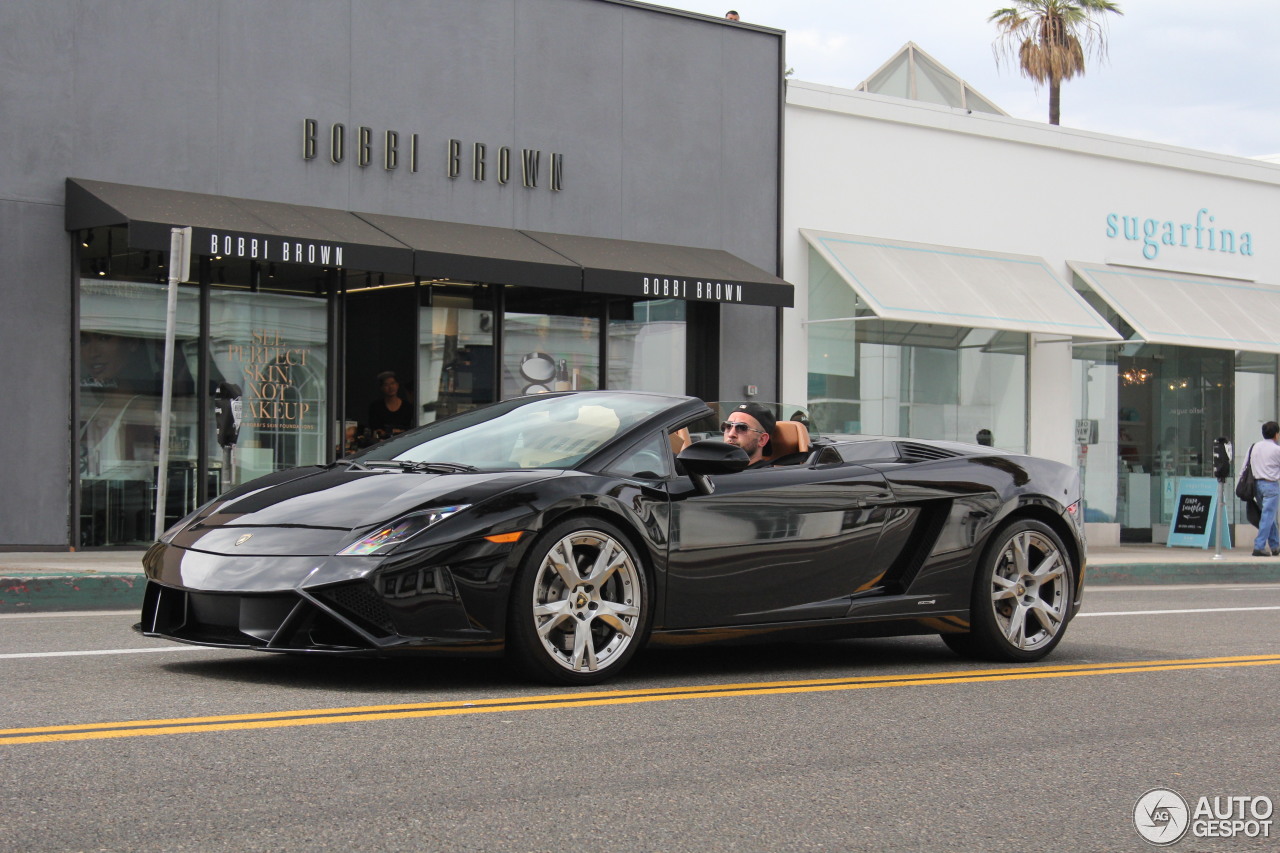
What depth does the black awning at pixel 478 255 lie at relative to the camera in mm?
16062

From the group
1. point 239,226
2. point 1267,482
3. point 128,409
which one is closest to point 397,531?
point 239,226

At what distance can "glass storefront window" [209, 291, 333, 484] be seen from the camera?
16.0m

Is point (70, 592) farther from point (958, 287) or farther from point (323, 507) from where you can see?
point (958, 287)

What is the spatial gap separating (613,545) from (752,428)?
1.38 metres

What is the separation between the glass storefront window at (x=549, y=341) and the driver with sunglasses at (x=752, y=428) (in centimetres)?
1051

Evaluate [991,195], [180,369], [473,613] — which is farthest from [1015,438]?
[473,613]

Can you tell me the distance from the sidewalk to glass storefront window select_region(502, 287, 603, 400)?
5090 millimetres

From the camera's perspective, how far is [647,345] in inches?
758

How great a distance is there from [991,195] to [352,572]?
1845cm

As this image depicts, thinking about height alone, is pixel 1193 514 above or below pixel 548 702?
below

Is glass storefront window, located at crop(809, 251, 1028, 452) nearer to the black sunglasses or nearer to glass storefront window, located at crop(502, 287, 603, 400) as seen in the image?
glass storefront window, located at crop(502, 287, 603, 400)

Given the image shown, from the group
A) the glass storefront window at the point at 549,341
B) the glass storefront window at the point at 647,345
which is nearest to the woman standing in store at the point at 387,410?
the glass storefront window at the point at 549,341

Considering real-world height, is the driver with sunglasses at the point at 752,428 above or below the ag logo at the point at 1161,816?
above

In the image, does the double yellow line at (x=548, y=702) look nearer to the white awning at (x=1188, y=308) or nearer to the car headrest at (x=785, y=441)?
the car headrest at (x=785, y=441)
